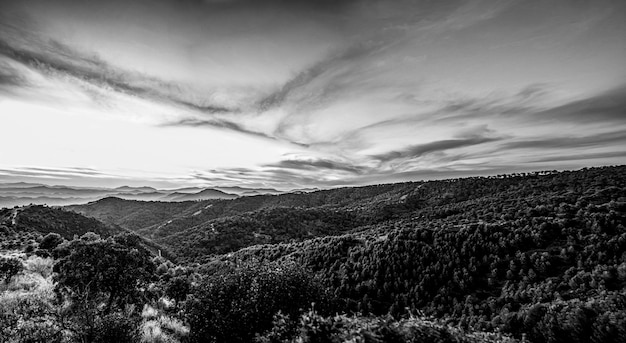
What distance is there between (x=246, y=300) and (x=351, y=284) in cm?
2607

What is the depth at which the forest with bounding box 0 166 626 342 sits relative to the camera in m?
8.86

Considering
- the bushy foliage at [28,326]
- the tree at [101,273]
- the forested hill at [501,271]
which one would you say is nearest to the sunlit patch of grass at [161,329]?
the tree at [101,273]

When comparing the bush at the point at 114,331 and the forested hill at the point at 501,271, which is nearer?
the bush at the point at 114,331

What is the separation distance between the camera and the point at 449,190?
345 feet

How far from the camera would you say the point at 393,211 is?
95.2 metres

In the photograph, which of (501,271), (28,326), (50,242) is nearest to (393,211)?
(501,271)

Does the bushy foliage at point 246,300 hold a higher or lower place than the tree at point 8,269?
higher

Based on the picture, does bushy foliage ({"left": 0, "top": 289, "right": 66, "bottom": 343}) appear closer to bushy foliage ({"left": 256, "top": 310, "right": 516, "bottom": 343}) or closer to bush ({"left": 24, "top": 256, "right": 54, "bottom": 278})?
bushy foliage ({"left": 256, "top": 310, "right": 516, "bottom": 343})

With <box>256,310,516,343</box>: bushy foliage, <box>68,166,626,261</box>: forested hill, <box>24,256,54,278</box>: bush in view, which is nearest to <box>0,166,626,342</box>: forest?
<box>256,310,516,343</box>: bushy foliage

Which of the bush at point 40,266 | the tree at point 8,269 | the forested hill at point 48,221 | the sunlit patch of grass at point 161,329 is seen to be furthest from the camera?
the forested hill at point 48,221

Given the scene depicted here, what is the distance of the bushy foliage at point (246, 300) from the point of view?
942 centimetres

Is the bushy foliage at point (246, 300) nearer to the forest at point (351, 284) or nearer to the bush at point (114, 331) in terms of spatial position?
the forest at point (351, 284)

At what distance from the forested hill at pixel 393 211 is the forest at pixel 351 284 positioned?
1.16 metres

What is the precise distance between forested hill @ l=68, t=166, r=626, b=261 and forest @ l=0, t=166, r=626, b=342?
1.16 metres
